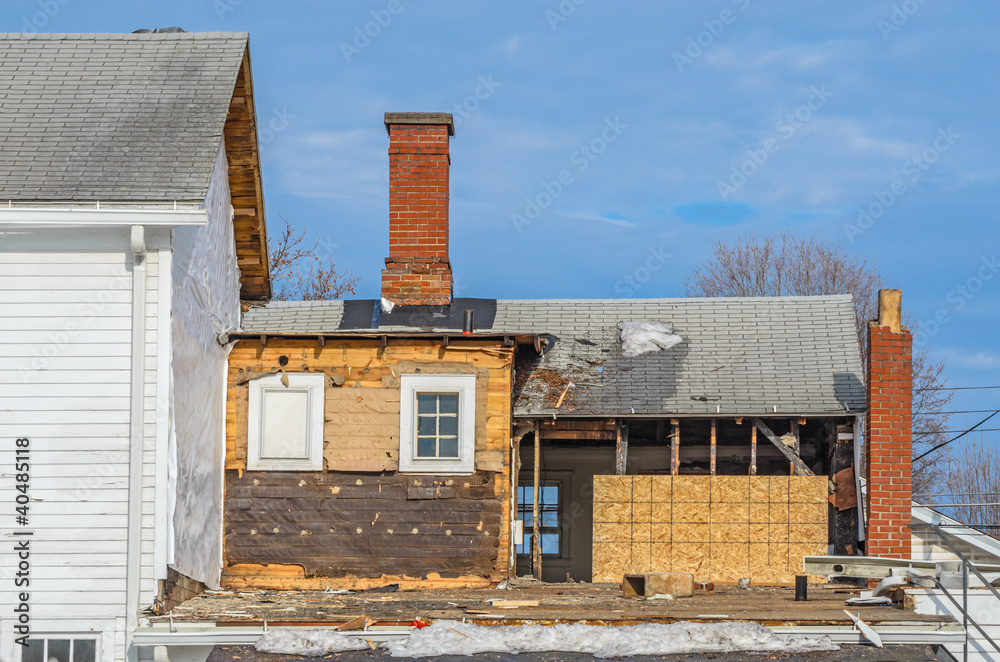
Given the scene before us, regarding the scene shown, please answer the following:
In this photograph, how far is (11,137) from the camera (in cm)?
1338

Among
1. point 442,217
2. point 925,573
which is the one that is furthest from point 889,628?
point 442,217

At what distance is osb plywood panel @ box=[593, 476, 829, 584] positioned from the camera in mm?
15086

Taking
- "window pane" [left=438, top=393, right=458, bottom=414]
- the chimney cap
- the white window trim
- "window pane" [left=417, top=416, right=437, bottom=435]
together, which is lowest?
the white window trim

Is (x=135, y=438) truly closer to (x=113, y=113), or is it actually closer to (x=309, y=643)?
(x=309, y=643)

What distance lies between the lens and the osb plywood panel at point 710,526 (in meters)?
15.1

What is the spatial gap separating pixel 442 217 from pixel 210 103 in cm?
433

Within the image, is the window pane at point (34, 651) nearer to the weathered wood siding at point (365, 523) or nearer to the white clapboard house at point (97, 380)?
the white clapboard house at point (97, 380)

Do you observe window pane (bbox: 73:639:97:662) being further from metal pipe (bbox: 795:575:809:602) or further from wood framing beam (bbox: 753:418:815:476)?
wood framing beam (bbox: 753:418:815:476)

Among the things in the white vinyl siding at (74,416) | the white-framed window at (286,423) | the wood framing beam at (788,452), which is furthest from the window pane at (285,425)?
the wood framing beam at (788,452)

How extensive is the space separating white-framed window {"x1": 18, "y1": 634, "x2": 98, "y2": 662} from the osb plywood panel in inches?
259

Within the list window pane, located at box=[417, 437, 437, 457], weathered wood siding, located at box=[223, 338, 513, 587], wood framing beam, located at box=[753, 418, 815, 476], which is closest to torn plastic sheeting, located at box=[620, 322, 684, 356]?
wood framing beam, located at box=[753, 418, 815, 476]

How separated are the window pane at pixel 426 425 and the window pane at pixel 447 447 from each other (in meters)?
0.19

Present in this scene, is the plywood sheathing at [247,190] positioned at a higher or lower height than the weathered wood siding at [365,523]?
higher

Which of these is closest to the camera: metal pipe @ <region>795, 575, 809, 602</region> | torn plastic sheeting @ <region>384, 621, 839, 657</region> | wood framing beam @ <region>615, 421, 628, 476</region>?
torn plastic sheeting @ <region>384, 621, 839, 657</region>
